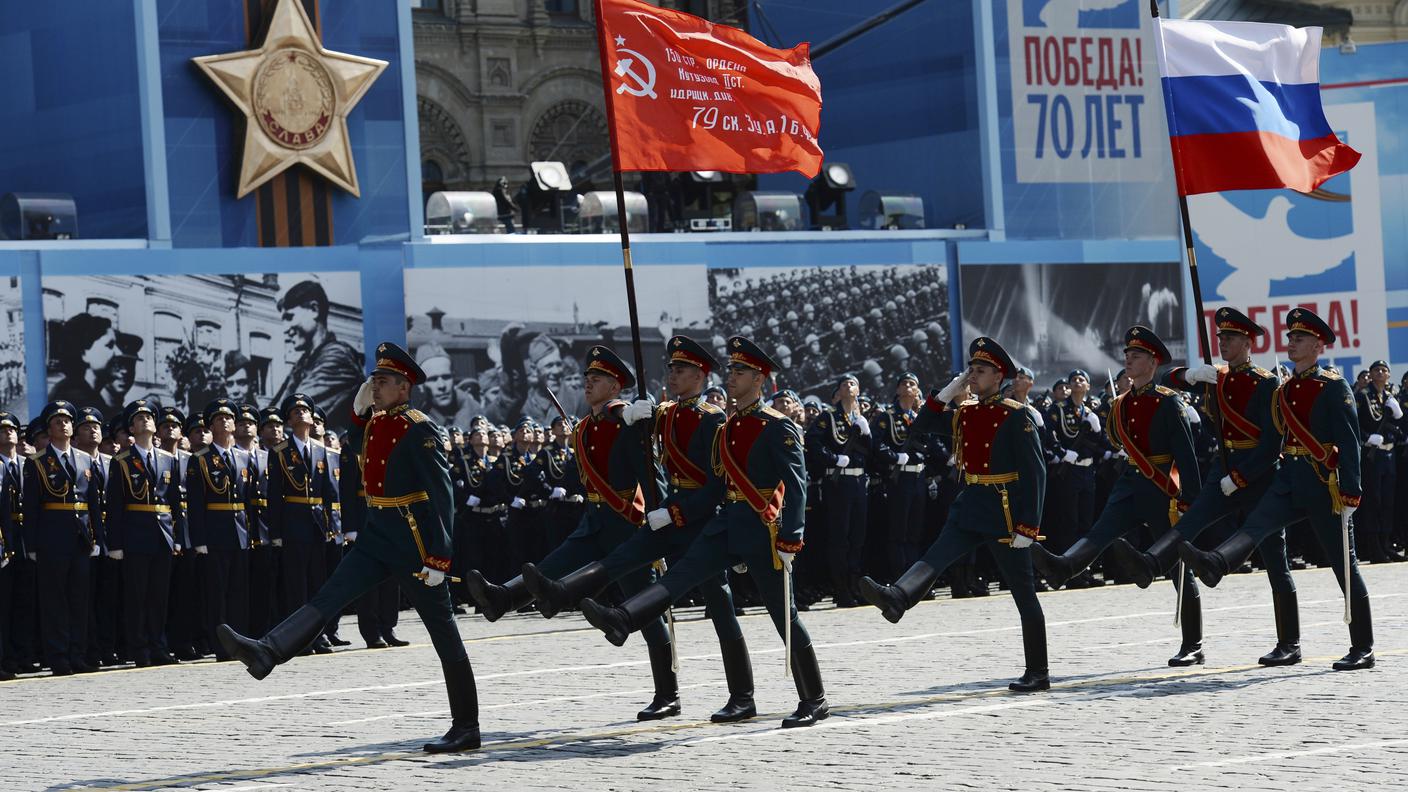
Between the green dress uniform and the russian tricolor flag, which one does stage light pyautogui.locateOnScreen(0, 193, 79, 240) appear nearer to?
the russian tricolor flag

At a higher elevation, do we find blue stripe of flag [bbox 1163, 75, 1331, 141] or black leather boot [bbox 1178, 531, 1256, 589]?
blue stripe of flag [bbox 1163, 75, 1331, 141]

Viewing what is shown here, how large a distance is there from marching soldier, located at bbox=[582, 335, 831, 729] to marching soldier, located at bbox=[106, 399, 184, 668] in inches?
253

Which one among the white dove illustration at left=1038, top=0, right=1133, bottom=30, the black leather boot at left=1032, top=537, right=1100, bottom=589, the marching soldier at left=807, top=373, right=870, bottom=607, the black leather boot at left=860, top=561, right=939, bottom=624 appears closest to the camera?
the black leather boot at left=860, top=561, right=939, bottom=624

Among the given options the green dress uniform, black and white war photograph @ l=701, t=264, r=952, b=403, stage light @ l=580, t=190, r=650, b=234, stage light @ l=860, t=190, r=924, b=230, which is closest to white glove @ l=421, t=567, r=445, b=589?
the green dress uniform

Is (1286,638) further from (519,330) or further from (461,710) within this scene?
(519,330)

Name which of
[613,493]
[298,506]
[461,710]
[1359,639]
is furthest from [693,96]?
[298,506]

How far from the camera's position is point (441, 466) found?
9.59 meters

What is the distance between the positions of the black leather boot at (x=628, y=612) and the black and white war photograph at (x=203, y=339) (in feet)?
45.0

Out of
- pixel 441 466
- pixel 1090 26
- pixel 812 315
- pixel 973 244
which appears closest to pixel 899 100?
pixel 1090 26

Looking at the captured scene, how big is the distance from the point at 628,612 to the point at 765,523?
2.76 ft

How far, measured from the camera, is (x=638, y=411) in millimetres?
10039

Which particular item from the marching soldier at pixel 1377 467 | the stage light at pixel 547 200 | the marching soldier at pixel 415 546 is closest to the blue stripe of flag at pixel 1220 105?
the marching soldier at pixel 415 546

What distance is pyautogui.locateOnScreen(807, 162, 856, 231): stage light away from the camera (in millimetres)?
30297

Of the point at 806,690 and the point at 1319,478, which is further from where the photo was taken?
the point at 1319,478
